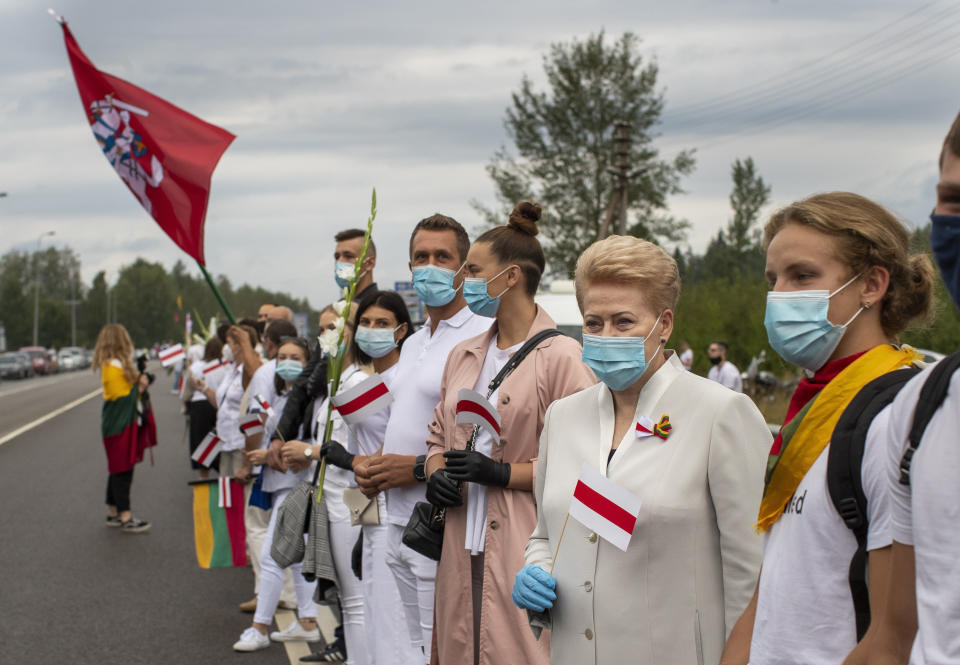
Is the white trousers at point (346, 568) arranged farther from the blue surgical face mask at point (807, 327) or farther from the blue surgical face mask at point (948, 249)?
the blue surgical face mask at point (948, 249)

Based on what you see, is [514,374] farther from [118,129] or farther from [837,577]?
[118,129]

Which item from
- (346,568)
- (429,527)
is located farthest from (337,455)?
A: (429,527)

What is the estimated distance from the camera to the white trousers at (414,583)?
177 inches

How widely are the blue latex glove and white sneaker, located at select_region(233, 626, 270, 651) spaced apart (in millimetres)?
4266

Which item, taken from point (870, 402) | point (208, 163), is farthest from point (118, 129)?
point (870, 402)

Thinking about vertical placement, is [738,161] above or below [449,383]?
above

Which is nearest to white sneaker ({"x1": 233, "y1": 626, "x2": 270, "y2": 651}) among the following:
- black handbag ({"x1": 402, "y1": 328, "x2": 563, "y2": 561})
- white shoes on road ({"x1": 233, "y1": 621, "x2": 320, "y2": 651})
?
white shoes on road ({"x1": 233, "y1": 621, "x2": 320, "y2": 651})

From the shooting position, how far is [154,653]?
22.1 ft

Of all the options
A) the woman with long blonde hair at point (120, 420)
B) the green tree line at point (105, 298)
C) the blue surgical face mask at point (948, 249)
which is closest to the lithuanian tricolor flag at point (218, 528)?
the woman with long blonde hair at point (120, 420)

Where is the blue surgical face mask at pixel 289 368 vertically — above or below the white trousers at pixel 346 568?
above

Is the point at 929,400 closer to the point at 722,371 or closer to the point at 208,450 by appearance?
the point at 208,450

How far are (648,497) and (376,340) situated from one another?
117 inches

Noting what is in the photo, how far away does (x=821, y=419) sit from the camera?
219 centimetres

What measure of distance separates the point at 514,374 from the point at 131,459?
328 inches
